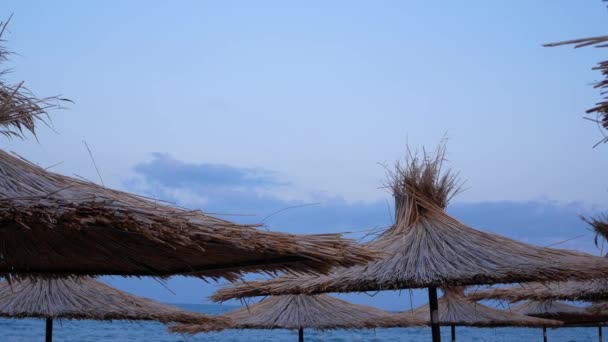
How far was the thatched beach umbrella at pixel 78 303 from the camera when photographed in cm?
786

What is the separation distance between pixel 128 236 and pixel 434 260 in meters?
3.55

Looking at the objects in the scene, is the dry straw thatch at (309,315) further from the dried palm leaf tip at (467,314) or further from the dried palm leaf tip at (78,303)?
the dried palm leaf tip at (78,303)

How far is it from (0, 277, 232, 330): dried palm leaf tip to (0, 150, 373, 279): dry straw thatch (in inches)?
161

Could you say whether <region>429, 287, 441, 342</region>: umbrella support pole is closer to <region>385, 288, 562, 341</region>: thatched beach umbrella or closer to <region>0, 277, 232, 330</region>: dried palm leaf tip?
<region>0, 277, 232, 330</region>: dried palm leaf tip

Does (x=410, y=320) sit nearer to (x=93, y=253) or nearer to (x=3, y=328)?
(x=93, y=253)

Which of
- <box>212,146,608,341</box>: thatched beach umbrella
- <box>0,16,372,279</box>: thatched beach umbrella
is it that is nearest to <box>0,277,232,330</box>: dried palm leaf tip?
<box>212,146,608,341</box>: thatched beach umbrella

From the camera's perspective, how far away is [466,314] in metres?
13.0

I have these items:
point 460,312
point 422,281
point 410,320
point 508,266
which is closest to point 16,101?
point 422,281

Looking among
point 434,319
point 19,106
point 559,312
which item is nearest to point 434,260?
point 434,319

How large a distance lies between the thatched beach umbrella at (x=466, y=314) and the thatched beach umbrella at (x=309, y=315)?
2.07 m

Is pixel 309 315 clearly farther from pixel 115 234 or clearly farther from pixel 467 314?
pixel 115 234

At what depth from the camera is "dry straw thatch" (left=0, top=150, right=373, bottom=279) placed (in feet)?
8.93

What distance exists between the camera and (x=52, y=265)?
13.6ft

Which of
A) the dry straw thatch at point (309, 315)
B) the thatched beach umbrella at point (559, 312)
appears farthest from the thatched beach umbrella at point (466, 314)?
the thatched beach umbrella at point (559, 312)
